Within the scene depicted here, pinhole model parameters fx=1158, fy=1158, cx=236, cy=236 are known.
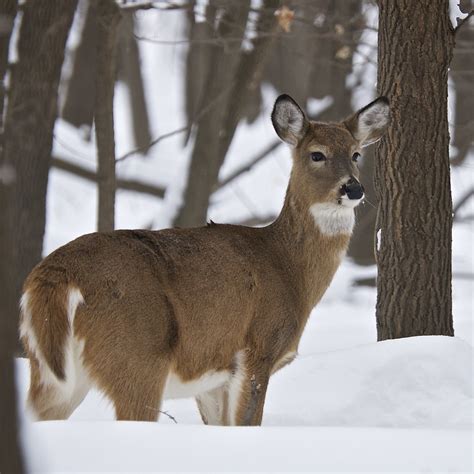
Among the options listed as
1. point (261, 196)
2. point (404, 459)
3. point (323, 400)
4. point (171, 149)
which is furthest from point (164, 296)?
point (171, 149)

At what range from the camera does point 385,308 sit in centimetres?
746

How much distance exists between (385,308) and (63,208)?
12.7 meters

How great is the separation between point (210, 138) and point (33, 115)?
2891mm

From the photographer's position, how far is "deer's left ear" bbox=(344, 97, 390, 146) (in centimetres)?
706

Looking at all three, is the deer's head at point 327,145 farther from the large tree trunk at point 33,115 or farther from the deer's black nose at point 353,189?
the large tree trunk at point 33,115

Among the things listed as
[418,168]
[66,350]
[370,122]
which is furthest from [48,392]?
[418,168]

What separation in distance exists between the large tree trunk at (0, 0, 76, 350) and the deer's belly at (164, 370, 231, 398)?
4162 mm

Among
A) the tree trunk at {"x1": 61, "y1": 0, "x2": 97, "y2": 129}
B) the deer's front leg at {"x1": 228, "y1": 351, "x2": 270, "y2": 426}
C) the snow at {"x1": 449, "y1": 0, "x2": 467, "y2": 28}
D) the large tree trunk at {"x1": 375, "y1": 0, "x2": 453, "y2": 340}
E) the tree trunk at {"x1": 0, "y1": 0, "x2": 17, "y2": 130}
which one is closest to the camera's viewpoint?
the deer's front leg at {"x1": 228, "y1": 351, "x2": 270, "y2": 426}

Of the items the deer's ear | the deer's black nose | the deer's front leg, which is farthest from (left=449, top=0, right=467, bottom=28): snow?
the deer's front leg

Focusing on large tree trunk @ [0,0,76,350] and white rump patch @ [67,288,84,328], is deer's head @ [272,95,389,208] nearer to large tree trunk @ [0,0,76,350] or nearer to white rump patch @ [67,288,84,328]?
white rump patch @ [67,288,84,328]

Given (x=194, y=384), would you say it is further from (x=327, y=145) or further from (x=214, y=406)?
(x=327, y=145)

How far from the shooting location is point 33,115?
399 inches

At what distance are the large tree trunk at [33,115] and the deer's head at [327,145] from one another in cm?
358

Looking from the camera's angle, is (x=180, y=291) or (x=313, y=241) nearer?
(x=180, y=291)
